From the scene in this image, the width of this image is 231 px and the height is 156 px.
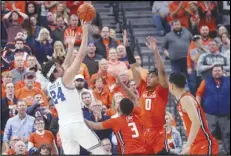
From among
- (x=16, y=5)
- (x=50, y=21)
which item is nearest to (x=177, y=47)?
(x=50, y=21)

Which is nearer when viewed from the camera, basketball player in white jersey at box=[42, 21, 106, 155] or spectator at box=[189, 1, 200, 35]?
basketball player in white jersey at box=[42, 21, 106, 155]

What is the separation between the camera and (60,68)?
1571cm

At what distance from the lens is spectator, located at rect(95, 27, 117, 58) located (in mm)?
21859

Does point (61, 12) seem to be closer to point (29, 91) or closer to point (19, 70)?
point (19, 70)

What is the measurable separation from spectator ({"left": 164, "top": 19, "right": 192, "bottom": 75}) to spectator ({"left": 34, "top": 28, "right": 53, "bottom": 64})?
273cm

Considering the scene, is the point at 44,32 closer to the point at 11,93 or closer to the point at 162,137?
the point at 11,93

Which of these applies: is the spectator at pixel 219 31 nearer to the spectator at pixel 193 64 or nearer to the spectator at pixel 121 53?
the spectator at pixel 193 64

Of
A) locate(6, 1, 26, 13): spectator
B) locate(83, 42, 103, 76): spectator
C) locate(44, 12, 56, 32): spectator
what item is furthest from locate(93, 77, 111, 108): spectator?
locate(6, 1, 26, 13): spectator

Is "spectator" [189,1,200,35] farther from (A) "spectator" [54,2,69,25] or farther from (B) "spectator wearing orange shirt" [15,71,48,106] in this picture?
(B) "spectator wearing orange shirt" [15,71,48,106]

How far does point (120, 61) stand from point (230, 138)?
272cm

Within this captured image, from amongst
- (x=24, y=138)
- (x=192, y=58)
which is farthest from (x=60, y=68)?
(x=192, y=58)

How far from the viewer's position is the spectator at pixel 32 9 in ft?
75.5

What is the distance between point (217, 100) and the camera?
68.4ft

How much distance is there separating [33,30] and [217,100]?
14.3 ft
